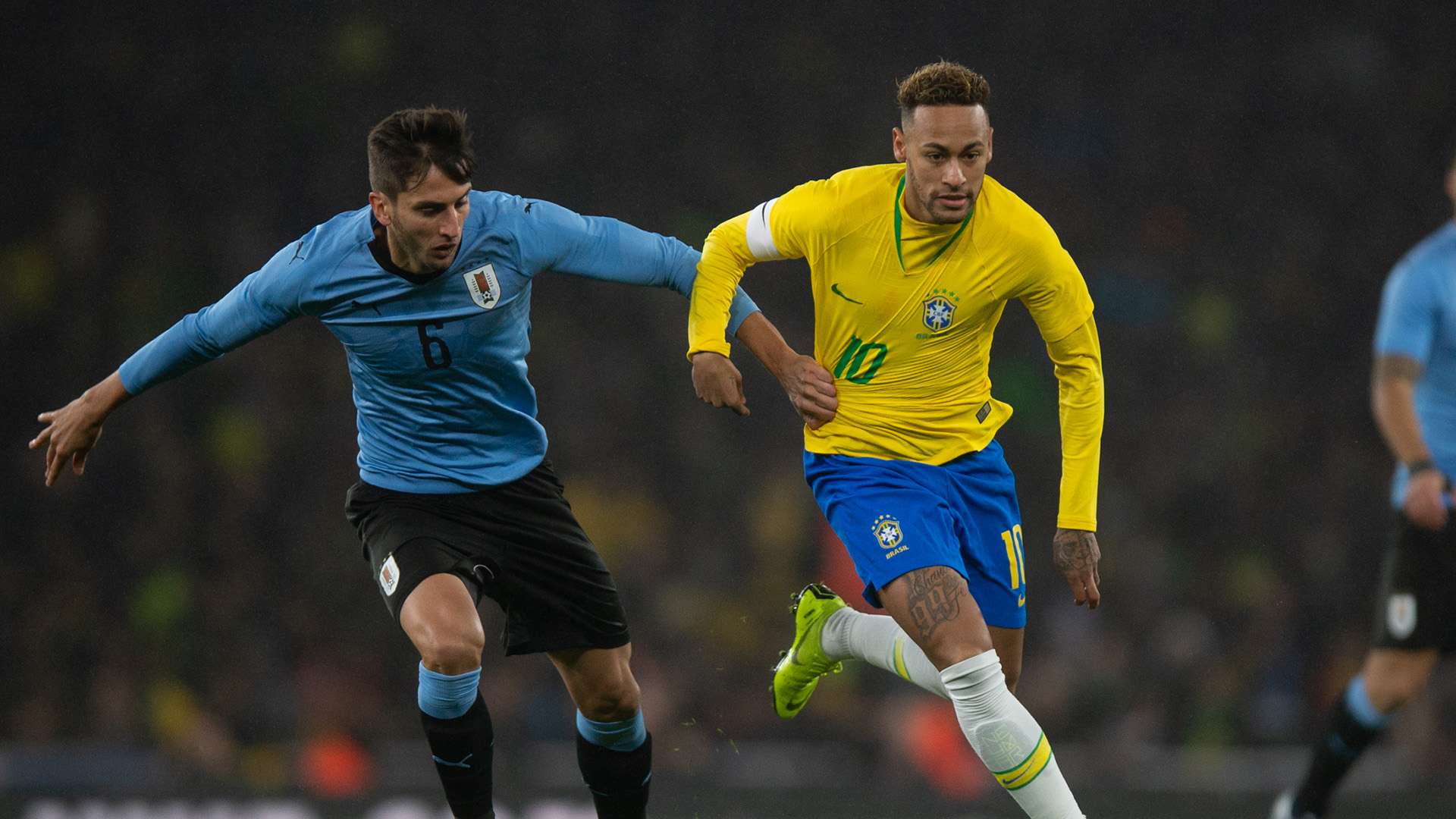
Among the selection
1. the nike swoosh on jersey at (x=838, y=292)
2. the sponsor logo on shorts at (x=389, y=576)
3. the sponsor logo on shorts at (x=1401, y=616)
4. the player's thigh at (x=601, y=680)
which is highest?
the nike swoosh on jersey at (x=838, y=292)

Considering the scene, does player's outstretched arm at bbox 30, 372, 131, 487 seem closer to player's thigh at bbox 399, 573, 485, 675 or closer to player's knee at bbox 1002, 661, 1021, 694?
player's thigh at bbox 399, 573, 485, 675

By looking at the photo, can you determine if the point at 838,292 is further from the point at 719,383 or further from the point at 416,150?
the point at 416,150

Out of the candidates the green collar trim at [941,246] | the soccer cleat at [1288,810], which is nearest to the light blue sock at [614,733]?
the green collar trim at [941,246]

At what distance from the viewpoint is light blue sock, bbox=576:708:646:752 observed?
4.40m

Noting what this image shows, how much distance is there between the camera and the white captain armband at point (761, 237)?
175 inches

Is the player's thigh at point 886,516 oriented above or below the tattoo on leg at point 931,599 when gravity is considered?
above

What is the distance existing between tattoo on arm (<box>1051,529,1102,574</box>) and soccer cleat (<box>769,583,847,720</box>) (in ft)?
2.79

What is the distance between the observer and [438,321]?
410 centimetres

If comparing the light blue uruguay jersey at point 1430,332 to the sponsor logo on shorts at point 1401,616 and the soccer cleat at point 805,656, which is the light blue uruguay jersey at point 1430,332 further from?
the soccer cleat at point 805,656

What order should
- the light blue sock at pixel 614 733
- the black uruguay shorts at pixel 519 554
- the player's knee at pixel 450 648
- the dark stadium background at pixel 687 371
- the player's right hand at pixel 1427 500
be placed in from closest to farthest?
the player's knee at pixel 450 648
the black uruguay shorts at pixel 519 554
the light blue sock at pixel 614 733
the player's right hand at pixel 1427 500
the dark stadium background at pixel 687 371

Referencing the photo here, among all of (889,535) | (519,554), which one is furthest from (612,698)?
(889,535)

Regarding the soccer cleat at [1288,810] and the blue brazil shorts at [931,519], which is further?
the soccer cleat at [1288,810]

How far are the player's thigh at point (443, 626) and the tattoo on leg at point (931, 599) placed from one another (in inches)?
43.4

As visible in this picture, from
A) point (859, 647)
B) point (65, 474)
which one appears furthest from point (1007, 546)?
point (65, 474)
